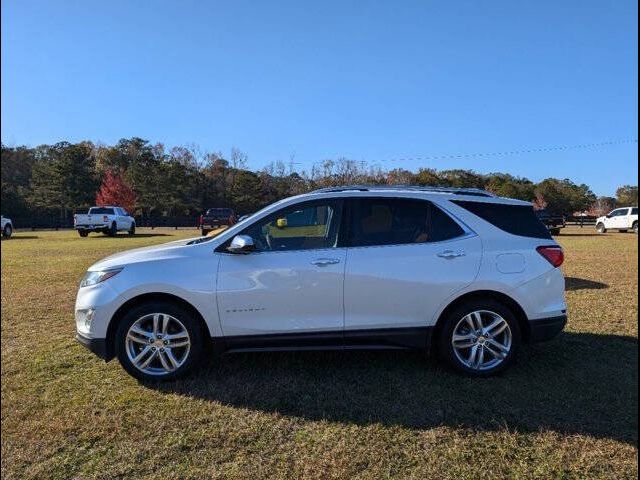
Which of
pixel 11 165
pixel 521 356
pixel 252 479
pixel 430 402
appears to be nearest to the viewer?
pixel 252 479

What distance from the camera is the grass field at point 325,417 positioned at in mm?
3121

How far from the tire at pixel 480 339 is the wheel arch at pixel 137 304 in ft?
7.04

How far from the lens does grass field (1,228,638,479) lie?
123 inches

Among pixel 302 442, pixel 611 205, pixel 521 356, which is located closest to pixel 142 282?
pixel 302 442

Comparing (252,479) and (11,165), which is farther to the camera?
(11,165)

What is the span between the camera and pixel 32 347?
216 inches

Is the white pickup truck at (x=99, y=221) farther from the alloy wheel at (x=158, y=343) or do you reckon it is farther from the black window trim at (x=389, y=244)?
the black window trim at (x=389, y=244)

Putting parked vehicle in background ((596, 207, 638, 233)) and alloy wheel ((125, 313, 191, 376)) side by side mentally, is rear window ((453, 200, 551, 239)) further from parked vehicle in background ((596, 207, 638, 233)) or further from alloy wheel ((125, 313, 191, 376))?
parked vehicle in background ((596, 207, 638, 233))

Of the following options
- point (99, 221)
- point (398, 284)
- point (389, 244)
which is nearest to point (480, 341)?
point (398, 284)

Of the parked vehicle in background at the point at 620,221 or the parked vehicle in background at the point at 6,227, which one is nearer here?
the parked vehicle in background at the point at 6,227

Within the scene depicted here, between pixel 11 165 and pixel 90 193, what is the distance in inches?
416

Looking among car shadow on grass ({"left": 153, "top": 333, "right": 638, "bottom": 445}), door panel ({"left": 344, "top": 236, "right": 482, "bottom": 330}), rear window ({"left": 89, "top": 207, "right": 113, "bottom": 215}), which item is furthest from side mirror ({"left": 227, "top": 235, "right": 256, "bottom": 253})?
rear window ({"left": 89, "top": 207, "right": 113, "bottom": 215})

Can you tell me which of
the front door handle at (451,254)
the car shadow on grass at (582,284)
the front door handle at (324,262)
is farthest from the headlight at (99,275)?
the car shadow on grass at (582,284)

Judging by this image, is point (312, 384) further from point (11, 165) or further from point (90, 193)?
point (11, 165)
